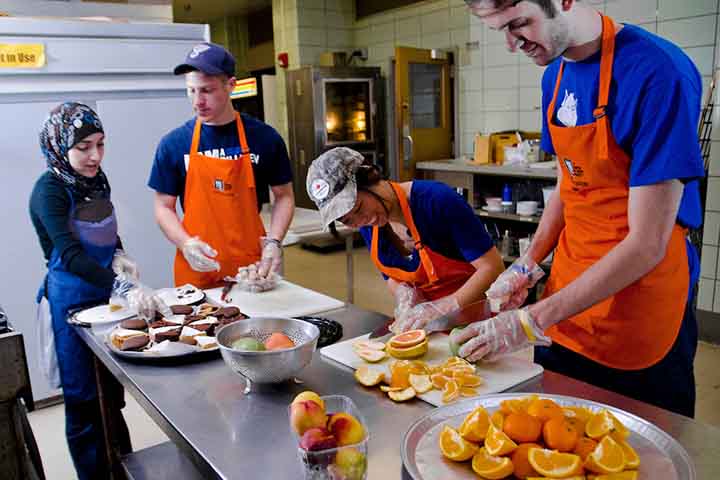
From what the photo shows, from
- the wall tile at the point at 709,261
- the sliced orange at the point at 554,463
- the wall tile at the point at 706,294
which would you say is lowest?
the wall tile at the point at 706,294

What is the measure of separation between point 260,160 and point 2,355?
137cm

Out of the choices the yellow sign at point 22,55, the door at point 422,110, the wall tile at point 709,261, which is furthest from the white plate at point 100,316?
the door at point 422,110

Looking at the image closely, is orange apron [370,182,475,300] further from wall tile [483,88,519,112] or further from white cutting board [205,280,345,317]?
wall tile [483,88,519,112]

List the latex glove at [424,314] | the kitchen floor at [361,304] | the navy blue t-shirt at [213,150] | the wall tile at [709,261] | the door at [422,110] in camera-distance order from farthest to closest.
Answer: the door at [422,110]
the wall tile at [709,261]
the kitchen floor at [361,304]
the navy blue t-shirt at [213,150]
the latex glove at [424,314]

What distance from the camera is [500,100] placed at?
5641 mm

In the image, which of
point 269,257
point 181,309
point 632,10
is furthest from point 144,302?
point 632,10

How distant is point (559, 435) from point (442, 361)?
0.50 meters

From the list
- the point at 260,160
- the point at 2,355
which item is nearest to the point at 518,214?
the point at 260,160

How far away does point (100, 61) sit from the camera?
3031mm

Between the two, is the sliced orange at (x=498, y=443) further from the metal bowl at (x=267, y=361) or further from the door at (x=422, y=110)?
the door at (x=422, y=110)

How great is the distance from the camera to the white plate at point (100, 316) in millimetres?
1872

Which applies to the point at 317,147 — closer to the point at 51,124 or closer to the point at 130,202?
the point at 130,202

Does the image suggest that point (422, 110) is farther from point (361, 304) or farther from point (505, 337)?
point (505, 337)

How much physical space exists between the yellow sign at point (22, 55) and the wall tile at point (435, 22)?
448 centimetres
